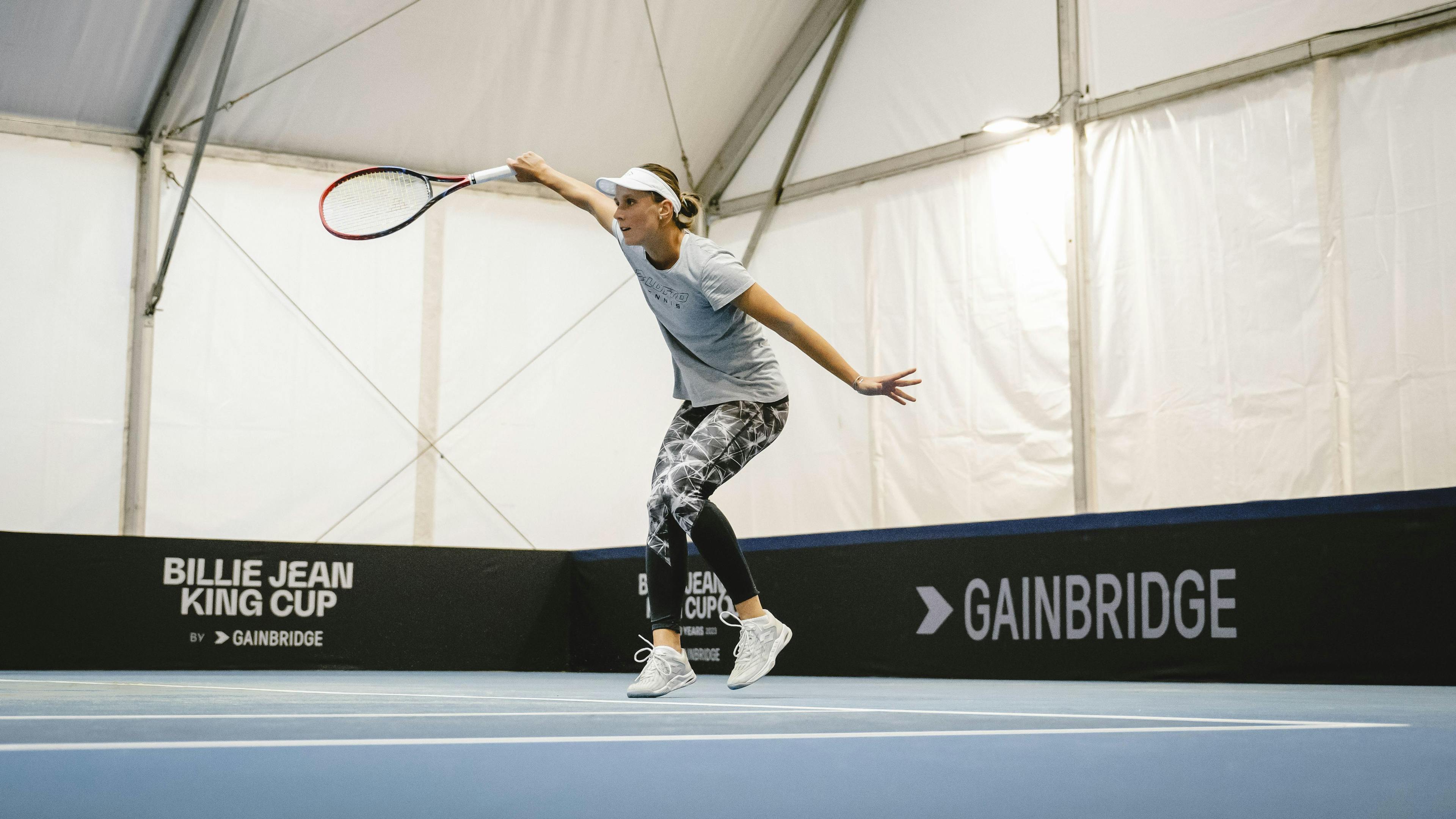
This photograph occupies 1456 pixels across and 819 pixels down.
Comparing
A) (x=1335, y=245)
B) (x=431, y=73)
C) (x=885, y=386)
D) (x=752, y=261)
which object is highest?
(x=431, y=73)

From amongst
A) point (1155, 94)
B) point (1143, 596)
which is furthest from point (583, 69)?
point (1143, 596)

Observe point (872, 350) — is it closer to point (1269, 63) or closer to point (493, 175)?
point (1269, 63)

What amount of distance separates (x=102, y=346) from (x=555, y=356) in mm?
2815

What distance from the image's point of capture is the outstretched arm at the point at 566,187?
3449 mm

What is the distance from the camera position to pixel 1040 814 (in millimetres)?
985

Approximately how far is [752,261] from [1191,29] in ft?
10.8

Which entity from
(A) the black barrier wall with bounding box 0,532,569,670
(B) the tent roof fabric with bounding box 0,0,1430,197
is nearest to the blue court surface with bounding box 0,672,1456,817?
(A) the black barrier wall with bounding box 0,532,569,670

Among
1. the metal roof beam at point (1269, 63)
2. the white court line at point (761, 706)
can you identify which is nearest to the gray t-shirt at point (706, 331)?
the white court line at point (761, 706)

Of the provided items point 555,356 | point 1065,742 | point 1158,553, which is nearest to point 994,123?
point 555,356

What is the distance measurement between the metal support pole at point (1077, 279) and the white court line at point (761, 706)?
16.7 feet

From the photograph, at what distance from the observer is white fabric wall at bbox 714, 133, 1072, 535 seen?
795 cm

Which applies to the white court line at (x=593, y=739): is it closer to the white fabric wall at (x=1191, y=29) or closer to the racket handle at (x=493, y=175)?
the racket handle at (x=493, y=175)

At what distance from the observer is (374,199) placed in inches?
167

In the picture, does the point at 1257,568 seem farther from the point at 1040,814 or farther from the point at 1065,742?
the point at 1040,814
